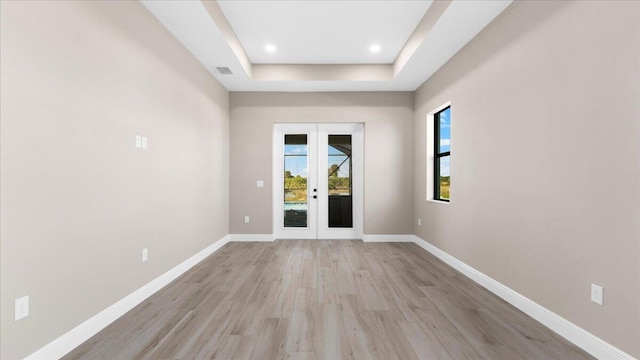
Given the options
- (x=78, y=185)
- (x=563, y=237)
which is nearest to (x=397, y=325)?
(x=563, y=237)

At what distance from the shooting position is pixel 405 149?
5.57 m

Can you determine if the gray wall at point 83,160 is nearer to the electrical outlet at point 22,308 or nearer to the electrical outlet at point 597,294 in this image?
the electrical outlet at point 22,308

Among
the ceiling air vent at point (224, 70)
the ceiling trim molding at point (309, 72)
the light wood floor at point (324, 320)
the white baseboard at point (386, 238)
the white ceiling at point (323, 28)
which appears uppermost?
the white ceiling at point (323, 28)

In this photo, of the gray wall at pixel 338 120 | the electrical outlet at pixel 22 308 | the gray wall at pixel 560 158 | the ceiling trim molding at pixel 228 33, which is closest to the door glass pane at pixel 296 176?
the gray wall at pixel 338 120

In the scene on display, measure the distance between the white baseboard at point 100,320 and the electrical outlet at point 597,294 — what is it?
358 cm

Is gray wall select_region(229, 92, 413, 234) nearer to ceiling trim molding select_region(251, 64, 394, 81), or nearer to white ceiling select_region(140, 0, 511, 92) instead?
white ceiling select_region(140, 0, 511, 92)

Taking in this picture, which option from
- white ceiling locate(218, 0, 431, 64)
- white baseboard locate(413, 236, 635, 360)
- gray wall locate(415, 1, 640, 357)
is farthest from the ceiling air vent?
white baseboard locate(413, 236, 635, 360)

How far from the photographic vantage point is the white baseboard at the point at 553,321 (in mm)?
1879

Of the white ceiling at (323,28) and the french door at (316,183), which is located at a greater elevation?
the white ceiling at (323,28)

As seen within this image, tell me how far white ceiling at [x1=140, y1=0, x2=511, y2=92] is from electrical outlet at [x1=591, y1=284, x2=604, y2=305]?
2552 millimetres

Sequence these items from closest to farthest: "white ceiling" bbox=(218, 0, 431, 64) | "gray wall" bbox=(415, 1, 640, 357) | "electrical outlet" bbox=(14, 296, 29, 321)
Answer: "electrical outlet" bbox=(14, 296, 29, 321) → "gray wall" bbox=(415, 1, 640, 357) → "white ceiling" bbox=(218, 0, 431, 64)

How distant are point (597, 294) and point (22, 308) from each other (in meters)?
3.60

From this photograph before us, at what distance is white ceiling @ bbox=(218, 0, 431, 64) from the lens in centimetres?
336

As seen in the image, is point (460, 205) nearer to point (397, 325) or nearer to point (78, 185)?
point (397, 325)
